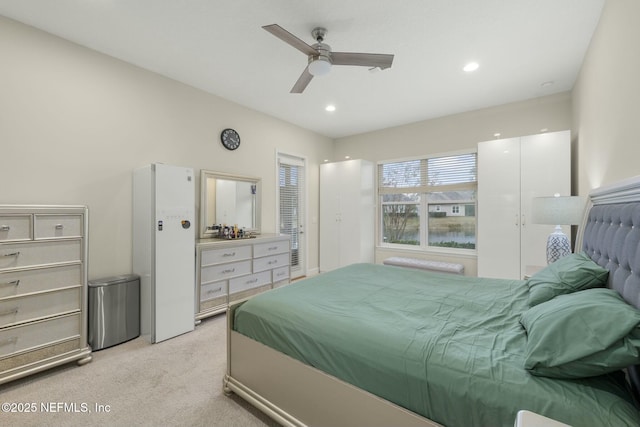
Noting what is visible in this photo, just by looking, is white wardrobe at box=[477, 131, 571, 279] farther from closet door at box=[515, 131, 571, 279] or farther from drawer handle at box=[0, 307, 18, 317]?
drawer handle at box=[0, 307, 18, 317]

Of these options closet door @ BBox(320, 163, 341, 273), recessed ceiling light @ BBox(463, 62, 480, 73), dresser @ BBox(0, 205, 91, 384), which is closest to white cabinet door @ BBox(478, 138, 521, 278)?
recessed ceiling light @ BBox(463, 62, 480, 73)

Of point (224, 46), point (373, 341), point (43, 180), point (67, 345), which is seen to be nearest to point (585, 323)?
point (373, 341)

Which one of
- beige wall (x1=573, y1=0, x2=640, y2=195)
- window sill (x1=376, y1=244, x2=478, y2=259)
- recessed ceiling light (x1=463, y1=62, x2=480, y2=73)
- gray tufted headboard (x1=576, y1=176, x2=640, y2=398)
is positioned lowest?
window sill (x1=376, y1=244, x2=478, y2=259)

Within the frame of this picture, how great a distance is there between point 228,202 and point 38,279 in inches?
81.6

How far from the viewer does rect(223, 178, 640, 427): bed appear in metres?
0.93

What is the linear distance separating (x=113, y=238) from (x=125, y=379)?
1403mm

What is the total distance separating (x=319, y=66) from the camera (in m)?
2.18

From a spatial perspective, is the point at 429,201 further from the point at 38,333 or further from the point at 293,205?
the point at 38,333

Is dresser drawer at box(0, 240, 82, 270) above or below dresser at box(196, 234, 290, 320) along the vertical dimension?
above

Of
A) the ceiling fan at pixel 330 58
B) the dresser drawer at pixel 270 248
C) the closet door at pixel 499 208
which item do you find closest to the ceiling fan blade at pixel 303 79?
the ceiling fan at pixel 330 58

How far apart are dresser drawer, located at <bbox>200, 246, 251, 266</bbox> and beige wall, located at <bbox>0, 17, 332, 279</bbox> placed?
2.56ft

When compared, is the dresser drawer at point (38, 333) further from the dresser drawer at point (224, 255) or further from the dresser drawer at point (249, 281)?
the dresser drawer at point (249, 281)

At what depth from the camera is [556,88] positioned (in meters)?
3.37

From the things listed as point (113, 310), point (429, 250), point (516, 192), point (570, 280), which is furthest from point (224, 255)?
point (516, 192)
